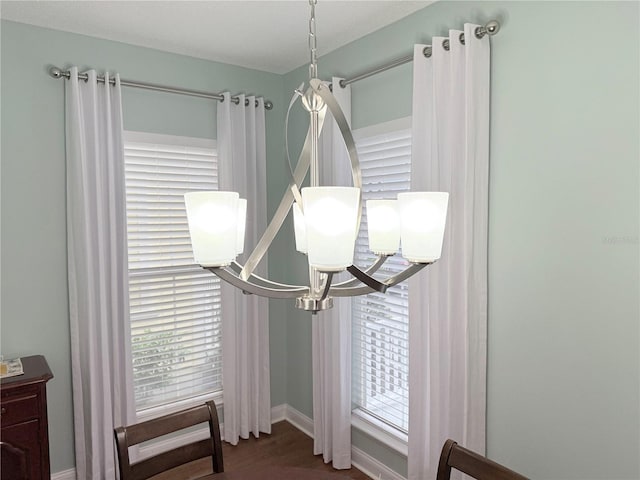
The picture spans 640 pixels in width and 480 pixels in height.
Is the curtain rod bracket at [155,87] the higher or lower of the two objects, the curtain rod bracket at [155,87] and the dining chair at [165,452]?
the higher

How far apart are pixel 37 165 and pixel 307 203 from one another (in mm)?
2214

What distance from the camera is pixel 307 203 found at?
3.59 feet

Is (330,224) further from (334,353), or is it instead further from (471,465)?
(334,353)

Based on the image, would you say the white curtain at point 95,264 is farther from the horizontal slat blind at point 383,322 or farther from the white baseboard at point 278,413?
the horizontal slat blind at point 383,322

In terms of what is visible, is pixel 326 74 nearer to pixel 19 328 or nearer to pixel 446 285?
pixel 446 285

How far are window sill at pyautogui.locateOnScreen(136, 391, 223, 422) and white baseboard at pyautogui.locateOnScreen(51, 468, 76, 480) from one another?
44cm

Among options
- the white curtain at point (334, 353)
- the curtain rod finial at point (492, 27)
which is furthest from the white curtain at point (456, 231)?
the white curtain at point (334, 353)

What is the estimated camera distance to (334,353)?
9.69 feet

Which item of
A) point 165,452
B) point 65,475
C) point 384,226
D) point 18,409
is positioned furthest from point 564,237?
point 65,475

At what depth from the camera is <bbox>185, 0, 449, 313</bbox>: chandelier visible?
108cm

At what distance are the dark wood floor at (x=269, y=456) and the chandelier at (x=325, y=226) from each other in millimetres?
2038

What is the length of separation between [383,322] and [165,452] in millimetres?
1388

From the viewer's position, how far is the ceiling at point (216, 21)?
94.7 inches

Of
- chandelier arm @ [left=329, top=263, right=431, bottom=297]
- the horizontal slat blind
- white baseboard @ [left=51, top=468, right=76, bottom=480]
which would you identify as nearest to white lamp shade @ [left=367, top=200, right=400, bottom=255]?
chandelier arm @ [left=329, top=263, right=431, bottom=297]
